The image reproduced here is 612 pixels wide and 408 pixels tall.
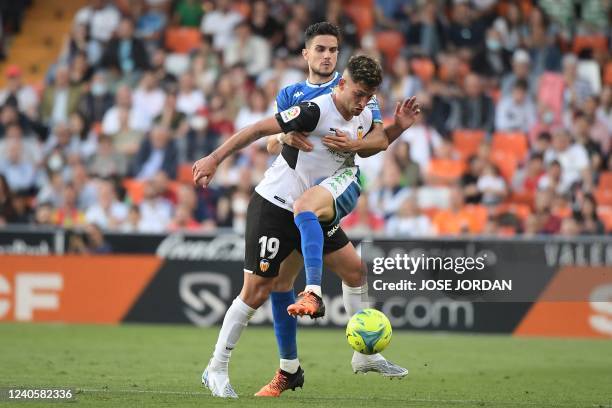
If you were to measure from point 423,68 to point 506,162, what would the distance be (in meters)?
2.36

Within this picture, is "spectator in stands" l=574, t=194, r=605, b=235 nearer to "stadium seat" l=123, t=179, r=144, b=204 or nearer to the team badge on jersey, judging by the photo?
"stadium seat" l=123, t=179, r=144, b=204

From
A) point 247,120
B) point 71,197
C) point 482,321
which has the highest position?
point 247,120

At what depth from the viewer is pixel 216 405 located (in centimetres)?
823

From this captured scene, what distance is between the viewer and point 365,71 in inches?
335

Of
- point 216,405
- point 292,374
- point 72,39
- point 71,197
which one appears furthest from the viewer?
point 72,39

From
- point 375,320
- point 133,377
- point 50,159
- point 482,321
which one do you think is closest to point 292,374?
point 375,320

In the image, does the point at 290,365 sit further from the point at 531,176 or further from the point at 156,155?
the point at 156,155

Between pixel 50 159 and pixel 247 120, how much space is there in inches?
130

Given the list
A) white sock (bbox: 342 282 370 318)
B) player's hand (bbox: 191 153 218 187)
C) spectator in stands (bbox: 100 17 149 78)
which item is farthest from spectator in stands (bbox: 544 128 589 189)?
player's hand (bbox: 191 153 218 187)

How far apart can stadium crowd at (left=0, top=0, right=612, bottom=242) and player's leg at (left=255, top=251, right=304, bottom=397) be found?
784 centimetres

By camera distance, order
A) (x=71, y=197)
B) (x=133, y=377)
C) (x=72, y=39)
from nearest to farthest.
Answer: (x=133, y=377), (x=71, y=197), (x=72, y=39)

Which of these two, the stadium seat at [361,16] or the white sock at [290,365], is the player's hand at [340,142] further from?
the stadium seat at [361,16]

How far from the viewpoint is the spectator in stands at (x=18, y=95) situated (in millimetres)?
20625

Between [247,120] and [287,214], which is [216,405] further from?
[247,120]
